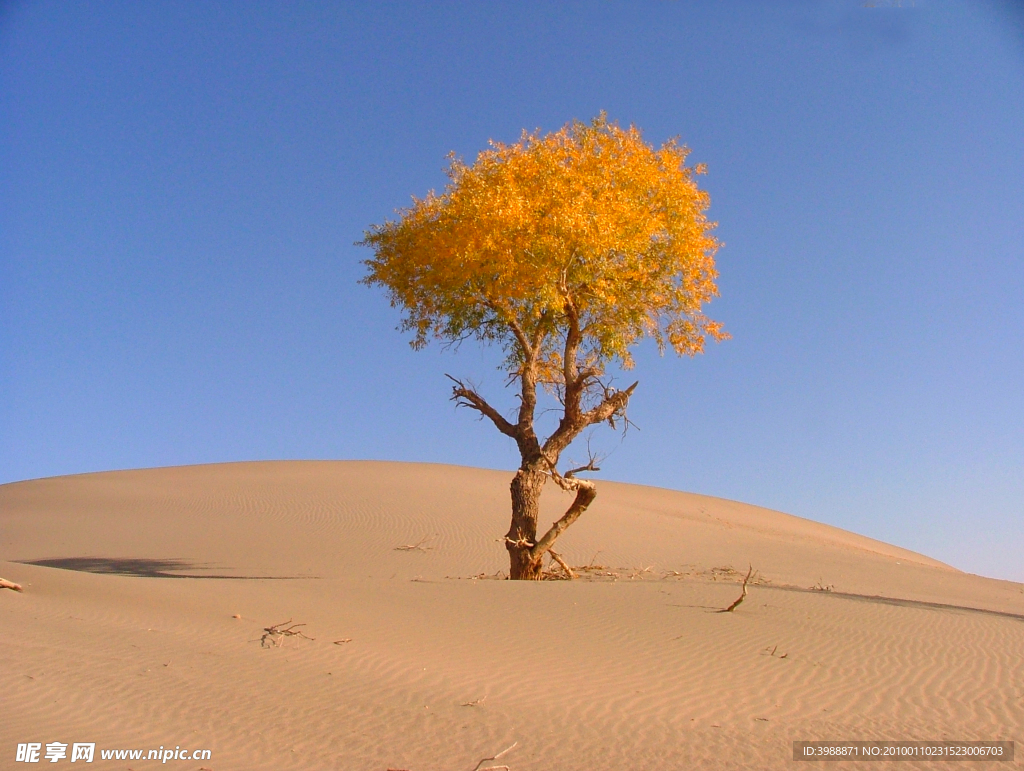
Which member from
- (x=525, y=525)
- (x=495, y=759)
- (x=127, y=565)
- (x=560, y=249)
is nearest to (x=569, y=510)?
(x=525, y=525)

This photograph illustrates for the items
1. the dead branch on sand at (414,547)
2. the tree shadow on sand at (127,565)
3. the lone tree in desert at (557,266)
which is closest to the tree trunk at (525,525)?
the lone tree in desert at (557,266)

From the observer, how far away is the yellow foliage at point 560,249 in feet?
46.0

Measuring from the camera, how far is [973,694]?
23.9 ft

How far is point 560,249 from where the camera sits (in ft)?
45.8

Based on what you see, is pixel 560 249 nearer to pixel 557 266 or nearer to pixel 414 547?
pixel 557 266

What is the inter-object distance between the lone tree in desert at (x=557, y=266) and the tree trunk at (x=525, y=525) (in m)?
0.03

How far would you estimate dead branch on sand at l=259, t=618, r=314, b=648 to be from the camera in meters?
8.36

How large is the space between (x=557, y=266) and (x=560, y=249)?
0.37m

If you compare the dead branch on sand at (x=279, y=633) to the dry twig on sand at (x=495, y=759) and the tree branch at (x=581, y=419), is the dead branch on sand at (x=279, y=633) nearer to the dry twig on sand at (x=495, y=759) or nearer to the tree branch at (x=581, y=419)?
the dry twig on sand at (x=495, y=759)

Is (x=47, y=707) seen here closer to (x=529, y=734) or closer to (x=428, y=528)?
(x=529, y=734)

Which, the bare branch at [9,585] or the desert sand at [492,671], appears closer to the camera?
the desert sand at [492,671]

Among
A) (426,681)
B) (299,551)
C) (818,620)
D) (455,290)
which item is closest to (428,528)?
(299,551)

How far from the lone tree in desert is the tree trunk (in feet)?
0.09

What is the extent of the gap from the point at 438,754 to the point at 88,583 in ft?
27.6
